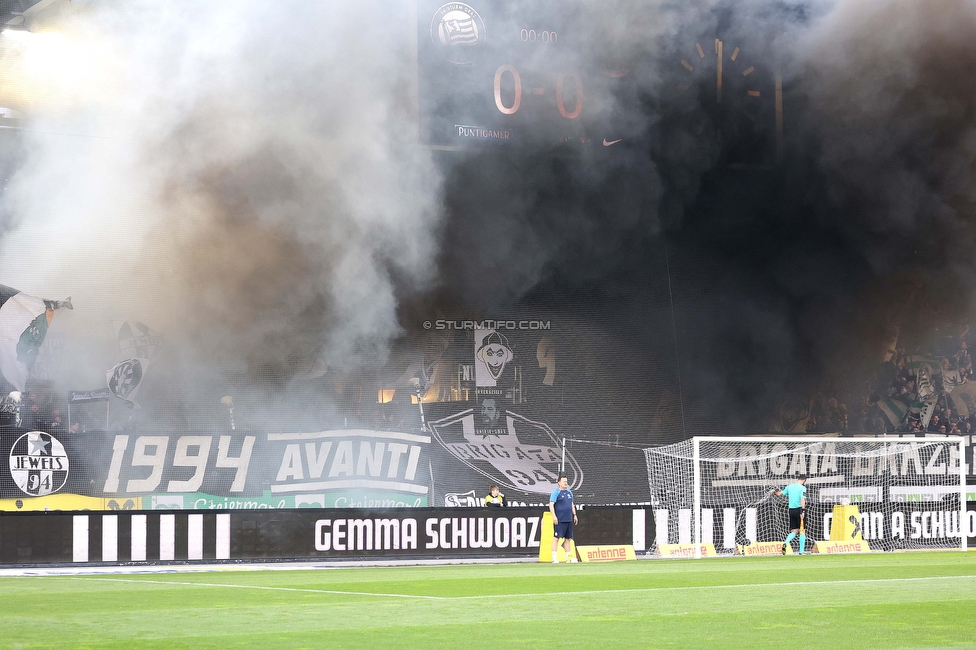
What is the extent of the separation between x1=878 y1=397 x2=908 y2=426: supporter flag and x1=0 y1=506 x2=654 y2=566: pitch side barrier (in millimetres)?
8870

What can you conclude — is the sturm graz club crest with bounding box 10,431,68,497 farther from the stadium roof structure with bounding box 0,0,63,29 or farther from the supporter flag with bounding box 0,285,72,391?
the stadium roof structure with bounding box 0,0,63,29

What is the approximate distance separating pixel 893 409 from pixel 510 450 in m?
8.61

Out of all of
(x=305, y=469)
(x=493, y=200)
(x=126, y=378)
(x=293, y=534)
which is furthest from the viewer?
(x=493, y=200)

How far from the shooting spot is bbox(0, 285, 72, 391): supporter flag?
62.4ft

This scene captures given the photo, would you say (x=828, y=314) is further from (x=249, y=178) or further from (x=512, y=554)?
(x=249, y=178)

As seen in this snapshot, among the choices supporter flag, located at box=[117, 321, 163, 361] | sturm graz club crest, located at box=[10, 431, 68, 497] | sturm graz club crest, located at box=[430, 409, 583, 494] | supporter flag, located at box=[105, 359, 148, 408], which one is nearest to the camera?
sturm graz club crest, located at box=[10, 431, 68, 497]

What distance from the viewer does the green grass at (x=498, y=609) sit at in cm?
660

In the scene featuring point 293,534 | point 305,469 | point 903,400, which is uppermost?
point 903,400

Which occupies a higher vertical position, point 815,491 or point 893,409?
point 893,409

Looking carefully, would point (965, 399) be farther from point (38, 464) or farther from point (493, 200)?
point (38, 464)

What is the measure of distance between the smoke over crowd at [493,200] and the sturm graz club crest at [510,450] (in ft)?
6.15

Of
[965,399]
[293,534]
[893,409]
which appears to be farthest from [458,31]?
[965,399]

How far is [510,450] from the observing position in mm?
21375

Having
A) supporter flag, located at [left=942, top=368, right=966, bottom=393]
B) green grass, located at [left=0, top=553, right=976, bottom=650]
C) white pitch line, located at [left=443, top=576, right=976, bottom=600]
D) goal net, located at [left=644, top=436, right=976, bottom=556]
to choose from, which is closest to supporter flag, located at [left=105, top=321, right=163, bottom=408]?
green grass, located at [left=0, top=553, right=976, bottom=650]
